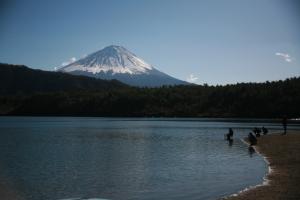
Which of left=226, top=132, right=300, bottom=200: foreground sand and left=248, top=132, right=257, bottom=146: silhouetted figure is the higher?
left=248, top=132, right=257, bottom=146: silhouetted figure

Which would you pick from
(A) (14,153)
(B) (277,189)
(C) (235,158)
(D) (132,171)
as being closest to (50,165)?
(D) (132,171)

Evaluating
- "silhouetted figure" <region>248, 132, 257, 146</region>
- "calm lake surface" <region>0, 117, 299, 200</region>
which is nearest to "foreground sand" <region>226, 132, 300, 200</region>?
"calm lake surface" <region>0, 117, 299, 200</region>

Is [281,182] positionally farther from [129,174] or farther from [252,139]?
[252,139]

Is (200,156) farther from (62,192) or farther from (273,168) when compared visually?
(62,192)

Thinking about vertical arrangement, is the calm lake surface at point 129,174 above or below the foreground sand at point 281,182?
below

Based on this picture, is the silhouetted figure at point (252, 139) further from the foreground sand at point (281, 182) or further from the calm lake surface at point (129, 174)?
the foreground sand at point (281, 182)

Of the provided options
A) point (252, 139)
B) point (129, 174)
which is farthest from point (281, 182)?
point (252, 139)

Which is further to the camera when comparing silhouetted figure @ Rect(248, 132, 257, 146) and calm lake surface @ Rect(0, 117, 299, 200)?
silhouetted figure @ Rect(248, 132, 257, 146)

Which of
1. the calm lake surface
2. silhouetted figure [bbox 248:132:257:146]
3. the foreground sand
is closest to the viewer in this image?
the foreground sand

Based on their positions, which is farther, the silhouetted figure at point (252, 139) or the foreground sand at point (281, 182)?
the silhouetted figure at point (252, 139)

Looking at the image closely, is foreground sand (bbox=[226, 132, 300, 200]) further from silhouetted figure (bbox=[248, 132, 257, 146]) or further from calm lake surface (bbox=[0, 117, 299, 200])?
silhouetted figure (bbox=[248, 132, 257, 146])

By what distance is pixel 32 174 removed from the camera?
81.9 ft

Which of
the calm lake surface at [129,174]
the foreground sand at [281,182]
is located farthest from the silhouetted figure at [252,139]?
the foreground sand at [281,182]

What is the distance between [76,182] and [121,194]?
4004 mm
